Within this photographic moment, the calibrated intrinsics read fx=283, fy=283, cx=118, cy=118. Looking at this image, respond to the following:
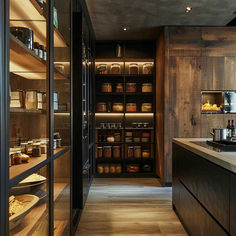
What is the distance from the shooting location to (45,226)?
164cm

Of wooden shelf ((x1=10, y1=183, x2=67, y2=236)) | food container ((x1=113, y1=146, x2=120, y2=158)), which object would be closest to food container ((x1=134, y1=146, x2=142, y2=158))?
food container ((x1=113, y1=146, x2=120, y2=158))

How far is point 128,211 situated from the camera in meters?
3.43

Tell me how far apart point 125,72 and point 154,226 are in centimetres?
336

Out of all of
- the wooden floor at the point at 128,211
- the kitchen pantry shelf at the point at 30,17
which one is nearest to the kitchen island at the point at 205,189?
the wooden floor at the point at 128,211

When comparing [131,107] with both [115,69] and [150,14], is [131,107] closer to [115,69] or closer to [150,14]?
[115,69]

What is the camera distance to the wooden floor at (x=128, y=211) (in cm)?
286

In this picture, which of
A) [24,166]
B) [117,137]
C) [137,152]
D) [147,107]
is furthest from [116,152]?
[24,166]

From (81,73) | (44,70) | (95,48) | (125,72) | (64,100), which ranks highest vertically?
(95,48)

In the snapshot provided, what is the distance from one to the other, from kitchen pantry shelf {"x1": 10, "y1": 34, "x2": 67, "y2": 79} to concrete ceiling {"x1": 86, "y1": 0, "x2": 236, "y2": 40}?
2.33 meters

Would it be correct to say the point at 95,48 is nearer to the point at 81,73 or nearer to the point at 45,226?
the point at 81,73

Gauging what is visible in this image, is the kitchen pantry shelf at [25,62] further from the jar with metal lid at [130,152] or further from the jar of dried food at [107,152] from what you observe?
the jar with metal lid at [130,152]

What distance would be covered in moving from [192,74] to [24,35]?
3.72 m

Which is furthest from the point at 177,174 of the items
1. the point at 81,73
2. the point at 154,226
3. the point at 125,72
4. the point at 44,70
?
the point at 125,72

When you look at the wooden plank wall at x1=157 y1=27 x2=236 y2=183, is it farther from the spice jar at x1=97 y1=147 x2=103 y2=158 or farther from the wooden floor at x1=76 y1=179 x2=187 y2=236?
the spice jar at x1=97 y1=147 x2=103 y2=158
